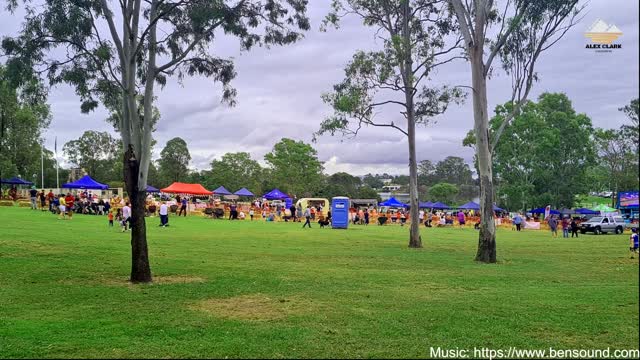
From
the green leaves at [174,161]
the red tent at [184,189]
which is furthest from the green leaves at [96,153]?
the red tent at [184,189]

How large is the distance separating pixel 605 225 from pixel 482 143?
30481 mm

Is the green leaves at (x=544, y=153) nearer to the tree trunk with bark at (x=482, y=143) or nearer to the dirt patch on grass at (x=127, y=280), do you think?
the tree trunk with bark at (x=482, y=143)

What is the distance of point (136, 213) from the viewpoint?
12.6 meters

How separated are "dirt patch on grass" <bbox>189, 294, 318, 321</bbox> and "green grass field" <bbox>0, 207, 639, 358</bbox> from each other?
3cm

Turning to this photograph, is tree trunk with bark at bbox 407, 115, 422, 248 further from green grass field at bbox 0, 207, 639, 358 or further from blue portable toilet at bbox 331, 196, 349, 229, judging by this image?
blue portable toilet at bbox 331, 196, 349, 229

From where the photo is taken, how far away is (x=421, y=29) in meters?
26.7

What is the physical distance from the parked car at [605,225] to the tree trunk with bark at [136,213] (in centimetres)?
4076

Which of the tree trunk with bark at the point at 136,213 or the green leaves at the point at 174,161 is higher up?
the green leaves at the point at 174,161

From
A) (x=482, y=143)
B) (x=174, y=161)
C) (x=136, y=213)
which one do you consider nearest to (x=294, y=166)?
(x=174, y=161)

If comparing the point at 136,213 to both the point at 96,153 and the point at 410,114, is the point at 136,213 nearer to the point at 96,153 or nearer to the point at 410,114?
the point at 410,114

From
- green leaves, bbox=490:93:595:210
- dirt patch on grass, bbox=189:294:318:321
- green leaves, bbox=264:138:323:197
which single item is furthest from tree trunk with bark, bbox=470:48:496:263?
green leaves, bbox=264:138:323:197

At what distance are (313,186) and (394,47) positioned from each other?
67523 millimetres

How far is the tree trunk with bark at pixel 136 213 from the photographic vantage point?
12.5 m

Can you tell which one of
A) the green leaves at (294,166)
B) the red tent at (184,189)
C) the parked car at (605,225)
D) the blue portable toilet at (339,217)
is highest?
the green leaves at (294,166)
